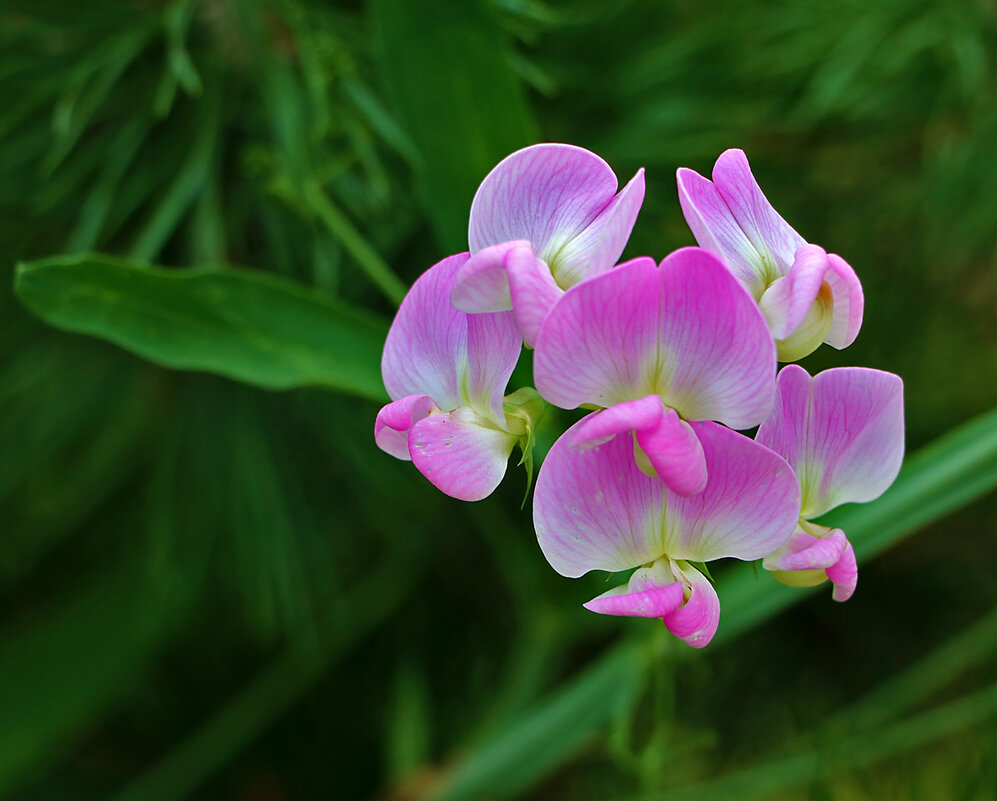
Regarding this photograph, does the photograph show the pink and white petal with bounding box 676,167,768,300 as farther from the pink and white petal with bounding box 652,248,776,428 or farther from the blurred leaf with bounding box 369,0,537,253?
A: the blurred leaf with bounding box 369,0,537,253

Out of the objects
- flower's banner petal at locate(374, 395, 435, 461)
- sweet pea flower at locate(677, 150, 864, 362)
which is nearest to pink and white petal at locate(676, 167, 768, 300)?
sweet pea flower at locate(677, 150, 864, 362)

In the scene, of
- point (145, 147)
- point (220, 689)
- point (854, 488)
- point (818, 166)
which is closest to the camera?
point (854, 488)

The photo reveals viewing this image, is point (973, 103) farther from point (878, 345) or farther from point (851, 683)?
point (851, 683)

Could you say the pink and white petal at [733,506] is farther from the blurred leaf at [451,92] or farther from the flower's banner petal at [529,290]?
the blurred leaf at [451,92]

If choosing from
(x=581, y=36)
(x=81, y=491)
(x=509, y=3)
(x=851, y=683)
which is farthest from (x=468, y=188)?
(x=851, y=683)

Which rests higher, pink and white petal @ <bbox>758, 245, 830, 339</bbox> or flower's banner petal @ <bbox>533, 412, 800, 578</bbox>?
pink and white petal @ <bbox>758, 245, 830, 339</bbox>

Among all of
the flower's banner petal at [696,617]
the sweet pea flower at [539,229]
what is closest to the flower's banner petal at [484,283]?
the sweet pea flower at [539,229]

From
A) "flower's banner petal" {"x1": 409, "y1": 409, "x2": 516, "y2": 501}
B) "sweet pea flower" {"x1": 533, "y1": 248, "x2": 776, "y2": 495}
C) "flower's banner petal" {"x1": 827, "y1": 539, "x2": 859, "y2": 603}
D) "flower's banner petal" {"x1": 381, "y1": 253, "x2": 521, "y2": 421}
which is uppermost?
"sweet pea flower" {"x1": 533, "y1": 248, "x2": 776, "y2": 495}
